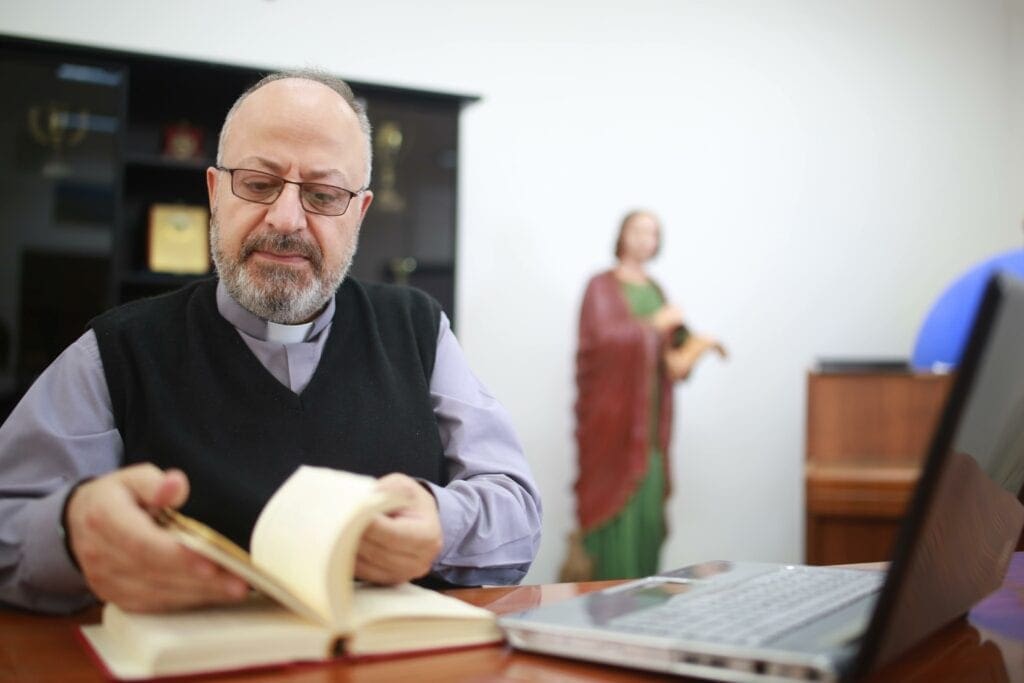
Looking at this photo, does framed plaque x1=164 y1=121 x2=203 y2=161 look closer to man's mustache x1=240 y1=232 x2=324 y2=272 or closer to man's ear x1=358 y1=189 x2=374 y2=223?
man's ear x1=358 y1=189 x2=374 y2=223

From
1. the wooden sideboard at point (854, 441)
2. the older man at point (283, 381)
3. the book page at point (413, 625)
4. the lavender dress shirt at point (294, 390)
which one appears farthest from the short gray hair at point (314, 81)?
the wooden sideboard at point (854, 441)

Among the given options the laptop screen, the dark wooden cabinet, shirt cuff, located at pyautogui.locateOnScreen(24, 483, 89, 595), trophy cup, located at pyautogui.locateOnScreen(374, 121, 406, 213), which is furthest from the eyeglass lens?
trophy cup, located at pyautogui.locateOnScreen(374, 121, 406, 213)

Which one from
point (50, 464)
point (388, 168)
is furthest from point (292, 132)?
point (388, 168)

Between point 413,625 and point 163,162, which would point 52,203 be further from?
point 413,625

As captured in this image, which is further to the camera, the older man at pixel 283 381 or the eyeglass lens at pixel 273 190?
the eyeglass lens at pixel 273 190

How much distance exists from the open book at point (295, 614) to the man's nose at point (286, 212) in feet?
2.36

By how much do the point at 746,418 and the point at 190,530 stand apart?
15.6 feet

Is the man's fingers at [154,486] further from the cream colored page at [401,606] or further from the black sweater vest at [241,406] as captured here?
the black sweater vest at [241,406]

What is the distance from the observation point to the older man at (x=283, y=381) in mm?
1375

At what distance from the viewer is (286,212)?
1.53m

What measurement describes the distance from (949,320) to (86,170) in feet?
11.7

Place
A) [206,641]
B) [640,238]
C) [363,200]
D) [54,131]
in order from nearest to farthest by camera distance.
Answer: [206,641] < [363,200] < [54,131] < [640,238]

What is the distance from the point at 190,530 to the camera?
85 centimetres

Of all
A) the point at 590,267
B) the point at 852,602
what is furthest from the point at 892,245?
the point at 852,602
